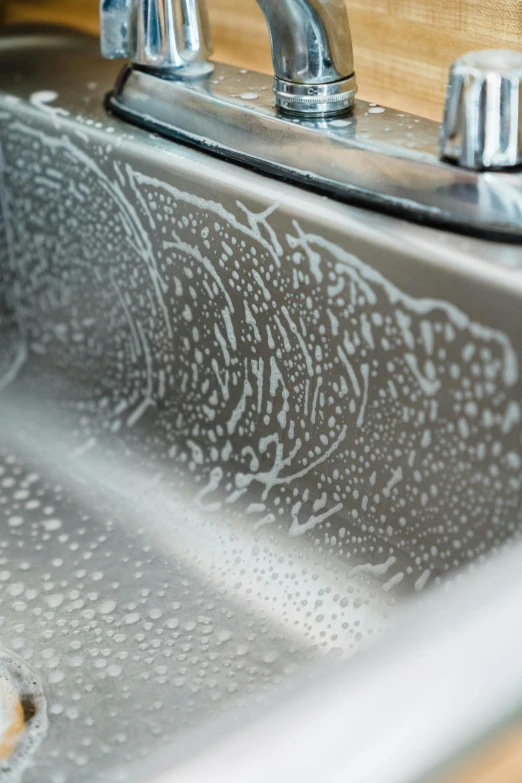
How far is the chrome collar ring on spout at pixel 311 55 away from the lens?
46 cm

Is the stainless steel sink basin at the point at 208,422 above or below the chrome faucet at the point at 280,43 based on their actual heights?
below

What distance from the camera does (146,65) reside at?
561 mm

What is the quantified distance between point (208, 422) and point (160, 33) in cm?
23

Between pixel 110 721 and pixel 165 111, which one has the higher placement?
pixel 165 111

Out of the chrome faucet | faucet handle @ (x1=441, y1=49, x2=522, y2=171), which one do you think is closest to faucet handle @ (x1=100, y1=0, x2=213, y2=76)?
the chrome faucet

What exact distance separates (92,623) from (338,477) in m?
0.15

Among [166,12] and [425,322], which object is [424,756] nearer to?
[425,322]

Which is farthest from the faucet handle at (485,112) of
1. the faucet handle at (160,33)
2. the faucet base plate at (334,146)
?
the faucet handle at (160,33)

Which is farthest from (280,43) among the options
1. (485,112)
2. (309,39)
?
(485,112)

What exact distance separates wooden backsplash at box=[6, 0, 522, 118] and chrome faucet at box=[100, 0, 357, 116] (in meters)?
0.07

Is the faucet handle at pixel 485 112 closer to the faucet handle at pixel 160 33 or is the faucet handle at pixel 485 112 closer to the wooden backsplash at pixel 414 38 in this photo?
the wooden backsplash at pixel 414 38

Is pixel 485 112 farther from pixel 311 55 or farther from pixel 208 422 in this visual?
pixel 208 422

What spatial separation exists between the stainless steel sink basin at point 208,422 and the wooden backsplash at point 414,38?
0.13 metres

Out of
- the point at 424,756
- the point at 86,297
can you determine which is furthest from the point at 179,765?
the point at 86,297
